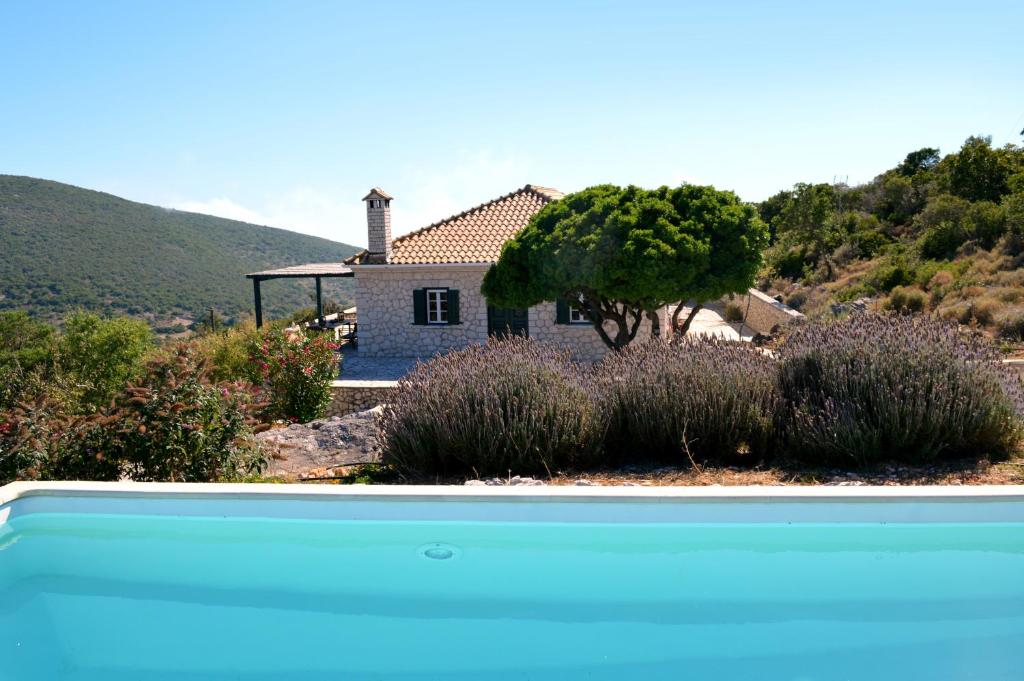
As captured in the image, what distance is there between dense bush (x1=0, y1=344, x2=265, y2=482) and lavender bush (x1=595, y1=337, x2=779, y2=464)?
323cm

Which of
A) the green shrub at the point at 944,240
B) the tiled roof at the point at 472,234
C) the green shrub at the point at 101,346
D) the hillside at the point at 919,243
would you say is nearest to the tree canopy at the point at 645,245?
the hillside at the point at 919,243

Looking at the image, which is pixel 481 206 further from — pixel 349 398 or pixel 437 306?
pixel 349 398

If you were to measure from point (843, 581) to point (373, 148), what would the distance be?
849 inches

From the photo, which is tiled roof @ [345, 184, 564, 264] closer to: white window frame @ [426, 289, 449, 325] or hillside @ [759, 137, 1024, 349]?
white window frame @ [426, 289, 449, 325]

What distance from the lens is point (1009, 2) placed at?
12891 millimetres

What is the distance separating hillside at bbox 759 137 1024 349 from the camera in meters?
19.5

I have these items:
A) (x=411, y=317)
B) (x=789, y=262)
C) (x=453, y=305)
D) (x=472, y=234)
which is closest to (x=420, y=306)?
(x=411, y=317)

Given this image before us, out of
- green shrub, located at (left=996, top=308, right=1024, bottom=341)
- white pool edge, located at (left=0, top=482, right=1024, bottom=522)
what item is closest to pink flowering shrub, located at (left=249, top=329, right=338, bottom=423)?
white pool edge, located at (left=0, top=482, right=1024, bottom=522)

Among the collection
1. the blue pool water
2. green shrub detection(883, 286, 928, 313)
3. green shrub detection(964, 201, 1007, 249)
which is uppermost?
green shrub detection(964, 201, 1007, 249)

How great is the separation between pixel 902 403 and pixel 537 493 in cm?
315

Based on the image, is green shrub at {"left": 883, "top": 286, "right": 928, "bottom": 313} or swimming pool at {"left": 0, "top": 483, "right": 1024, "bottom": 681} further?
green shrub at {"left": 883, "top": 286, "right": 928, "bottom": 313}

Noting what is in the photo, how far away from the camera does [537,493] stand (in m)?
4.98

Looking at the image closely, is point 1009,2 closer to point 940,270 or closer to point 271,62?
point 940,270

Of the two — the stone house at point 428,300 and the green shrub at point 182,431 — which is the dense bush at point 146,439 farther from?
the stone house at point 428,300
